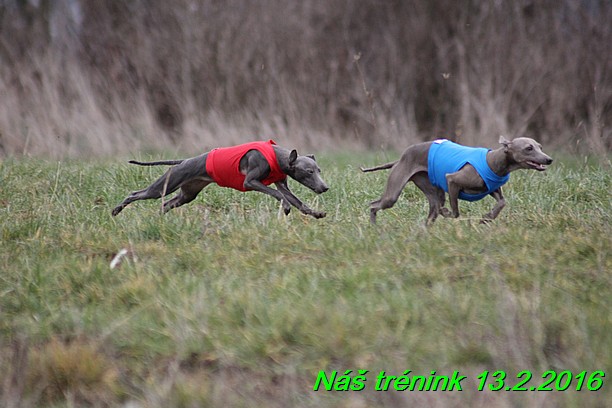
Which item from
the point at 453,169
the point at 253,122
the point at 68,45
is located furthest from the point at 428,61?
the point at 453,169

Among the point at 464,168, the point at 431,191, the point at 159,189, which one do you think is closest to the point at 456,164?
the point at 464,168

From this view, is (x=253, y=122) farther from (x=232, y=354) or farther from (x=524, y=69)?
(x=232, y=354)

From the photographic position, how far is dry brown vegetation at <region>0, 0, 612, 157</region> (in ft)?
38.8

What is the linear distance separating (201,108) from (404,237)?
9.17m

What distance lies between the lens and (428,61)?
47.0ft

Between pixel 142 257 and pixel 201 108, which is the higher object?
pixel 142 257

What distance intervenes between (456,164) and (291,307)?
7.25ft

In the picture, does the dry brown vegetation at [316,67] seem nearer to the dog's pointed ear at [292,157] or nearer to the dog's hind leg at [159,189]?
the dog's hind leg at [159,189]

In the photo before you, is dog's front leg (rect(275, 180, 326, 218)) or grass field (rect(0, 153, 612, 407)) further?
dog's front leg (rect(275, 180, 326, 218))

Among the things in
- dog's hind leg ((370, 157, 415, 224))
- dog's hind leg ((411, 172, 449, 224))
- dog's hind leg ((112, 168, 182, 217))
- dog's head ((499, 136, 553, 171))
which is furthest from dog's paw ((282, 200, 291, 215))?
dog's head ((499, 136, 553, 171))

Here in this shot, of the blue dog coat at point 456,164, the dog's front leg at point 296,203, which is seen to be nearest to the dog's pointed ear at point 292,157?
the dog's front leg at point 296,203

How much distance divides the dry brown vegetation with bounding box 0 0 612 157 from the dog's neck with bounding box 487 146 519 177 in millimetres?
5656

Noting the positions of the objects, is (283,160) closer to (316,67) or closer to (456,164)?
(456,164)

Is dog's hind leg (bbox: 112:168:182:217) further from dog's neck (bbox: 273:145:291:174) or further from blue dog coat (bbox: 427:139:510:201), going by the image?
blue dog coat (bbox: 427:139:510:201)
